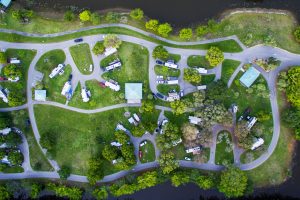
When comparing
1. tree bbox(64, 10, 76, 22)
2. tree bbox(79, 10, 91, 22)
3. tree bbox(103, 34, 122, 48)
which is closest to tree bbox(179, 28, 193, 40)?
tree bbox(103, 34, 122, 48)

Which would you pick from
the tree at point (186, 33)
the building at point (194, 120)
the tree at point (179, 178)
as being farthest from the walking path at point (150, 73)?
the building at point (194, 120)

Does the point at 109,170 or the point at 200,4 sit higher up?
the point at 200,4

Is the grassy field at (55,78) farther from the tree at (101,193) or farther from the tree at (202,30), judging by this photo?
the tree at (202,30)

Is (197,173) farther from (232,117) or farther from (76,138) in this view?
(76,138)

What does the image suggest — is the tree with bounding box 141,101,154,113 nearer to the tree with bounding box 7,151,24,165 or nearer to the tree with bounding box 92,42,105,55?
the tree with bounding box 92,42,105,55

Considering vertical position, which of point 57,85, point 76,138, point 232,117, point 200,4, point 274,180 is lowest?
point 274,180

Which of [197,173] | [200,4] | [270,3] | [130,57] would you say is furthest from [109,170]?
[270,3]
